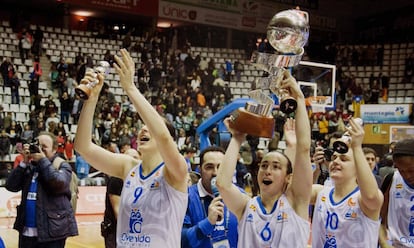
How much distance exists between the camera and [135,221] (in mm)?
Answer: 3451

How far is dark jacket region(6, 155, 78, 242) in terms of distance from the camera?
5.22 metres

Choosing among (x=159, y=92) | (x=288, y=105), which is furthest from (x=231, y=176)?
(x=159, y=92)

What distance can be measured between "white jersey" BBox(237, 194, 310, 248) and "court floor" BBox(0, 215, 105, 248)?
665cm

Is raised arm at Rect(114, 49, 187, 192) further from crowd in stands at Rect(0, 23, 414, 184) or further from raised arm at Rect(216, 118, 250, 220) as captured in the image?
crowd in stands at Rect(0, 23, 414, 184)

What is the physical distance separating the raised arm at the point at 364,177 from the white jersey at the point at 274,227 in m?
0.41

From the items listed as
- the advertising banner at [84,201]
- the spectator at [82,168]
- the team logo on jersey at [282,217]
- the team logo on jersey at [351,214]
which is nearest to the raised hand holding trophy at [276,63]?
the team logo on jersey at [282,217]

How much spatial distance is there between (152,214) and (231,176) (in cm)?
50

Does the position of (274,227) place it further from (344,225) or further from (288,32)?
(288,32)

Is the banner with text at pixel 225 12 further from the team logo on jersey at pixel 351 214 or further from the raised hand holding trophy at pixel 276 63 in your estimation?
the raised hand holding trophy at pixel 276 63

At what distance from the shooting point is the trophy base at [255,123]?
3.03 m

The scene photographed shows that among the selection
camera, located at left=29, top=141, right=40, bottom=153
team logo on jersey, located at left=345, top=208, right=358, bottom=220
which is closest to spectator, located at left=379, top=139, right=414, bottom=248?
team logo on jersey, located at left=345, top=208, right=358, bottom=220

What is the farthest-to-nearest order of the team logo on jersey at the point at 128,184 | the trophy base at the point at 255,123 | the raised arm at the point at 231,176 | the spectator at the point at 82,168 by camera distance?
the spectator at the point at 82,168 < the team logo on jersey at the point at 128,184 < the raised arm at the point at 231,176 < the trophy base at the point at 255,123

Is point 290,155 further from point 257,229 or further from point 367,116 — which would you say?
point 367,116

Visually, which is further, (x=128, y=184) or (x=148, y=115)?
(x=128, y=184)
